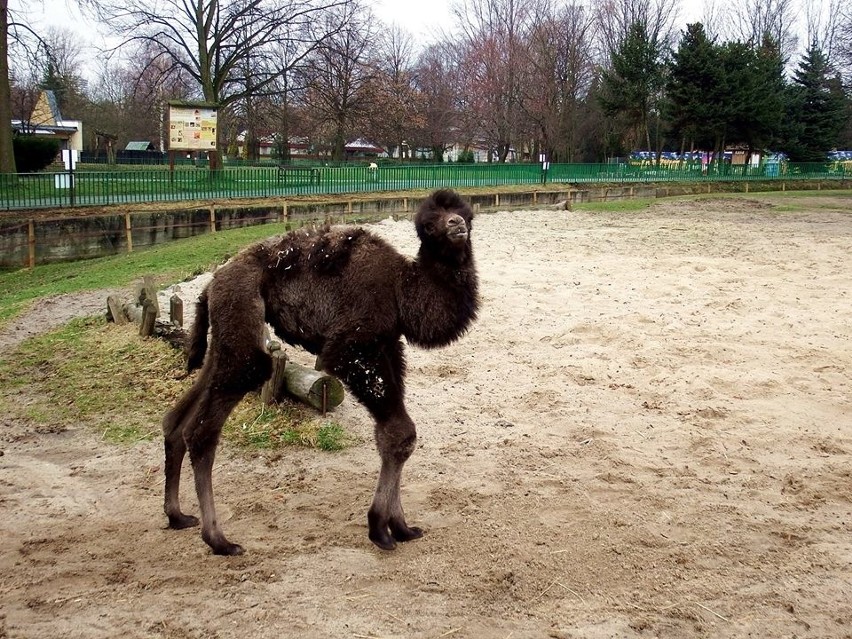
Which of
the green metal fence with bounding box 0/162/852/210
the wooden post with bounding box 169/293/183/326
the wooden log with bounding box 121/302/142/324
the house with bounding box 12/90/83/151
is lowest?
the wooden log with bounding box 121/302/142/324

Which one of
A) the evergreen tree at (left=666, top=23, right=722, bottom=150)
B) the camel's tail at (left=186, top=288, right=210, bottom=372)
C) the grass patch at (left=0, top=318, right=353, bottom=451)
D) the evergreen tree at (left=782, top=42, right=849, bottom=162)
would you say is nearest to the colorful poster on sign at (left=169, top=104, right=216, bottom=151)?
the grass patch at (left=0, top=318, right=353, bottom=451)

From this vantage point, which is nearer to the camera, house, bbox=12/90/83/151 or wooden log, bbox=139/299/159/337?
wooden log, bbox=139/299/159/337

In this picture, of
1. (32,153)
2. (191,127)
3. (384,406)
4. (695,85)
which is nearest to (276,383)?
(384,406)

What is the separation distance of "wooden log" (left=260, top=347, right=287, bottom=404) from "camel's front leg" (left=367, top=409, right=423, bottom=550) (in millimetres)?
2403

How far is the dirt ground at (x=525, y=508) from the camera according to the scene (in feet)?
12.9

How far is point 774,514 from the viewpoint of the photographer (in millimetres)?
5168

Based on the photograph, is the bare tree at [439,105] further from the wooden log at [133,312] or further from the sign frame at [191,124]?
the wooden log at [133,312]

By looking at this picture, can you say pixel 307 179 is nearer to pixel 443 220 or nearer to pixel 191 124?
pixel 191 124

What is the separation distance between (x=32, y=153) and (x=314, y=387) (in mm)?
32366

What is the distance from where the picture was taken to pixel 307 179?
94.5 ft

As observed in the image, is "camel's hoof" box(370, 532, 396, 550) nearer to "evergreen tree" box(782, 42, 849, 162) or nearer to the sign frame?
the sign frame

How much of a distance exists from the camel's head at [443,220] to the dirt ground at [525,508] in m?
1.86

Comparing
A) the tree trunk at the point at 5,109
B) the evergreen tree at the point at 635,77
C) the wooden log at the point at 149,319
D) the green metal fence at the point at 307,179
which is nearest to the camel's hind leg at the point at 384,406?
the wooden log at the point at 149,319

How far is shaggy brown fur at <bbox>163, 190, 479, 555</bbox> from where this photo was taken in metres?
4.52
